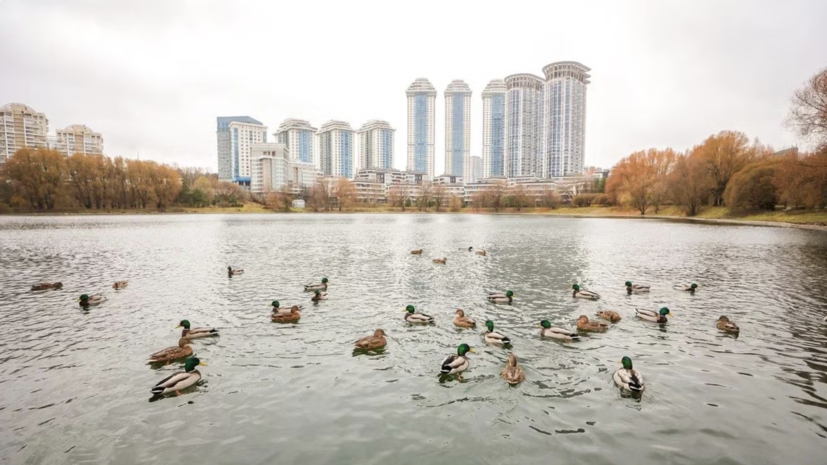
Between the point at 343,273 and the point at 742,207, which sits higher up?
the point at 742,207

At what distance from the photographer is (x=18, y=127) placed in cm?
Answer: 19250

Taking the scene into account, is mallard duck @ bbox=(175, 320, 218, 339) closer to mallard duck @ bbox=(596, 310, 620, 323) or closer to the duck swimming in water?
the duck swimming in water

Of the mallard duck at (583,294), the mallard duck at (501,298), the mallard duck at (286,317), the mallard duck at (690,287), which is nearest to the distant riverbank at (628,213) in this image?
the mallard duck at (690,287)

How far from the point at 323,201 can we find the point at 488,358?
139449mm

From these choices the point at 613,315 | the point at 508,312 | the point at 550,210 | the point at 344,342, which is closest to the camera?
the point at 344,342

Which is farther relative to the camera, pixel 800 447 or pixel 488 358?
pixel 488 358

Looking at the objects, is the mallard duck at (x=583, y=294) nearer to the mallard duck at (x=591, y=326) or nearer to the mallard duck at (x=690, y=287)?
the mallard duck at (x=591, y=326)

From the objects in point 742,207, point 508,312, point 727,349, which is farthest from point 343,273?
point 742,207

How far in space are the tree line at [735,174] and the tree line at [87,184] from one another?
131 meters

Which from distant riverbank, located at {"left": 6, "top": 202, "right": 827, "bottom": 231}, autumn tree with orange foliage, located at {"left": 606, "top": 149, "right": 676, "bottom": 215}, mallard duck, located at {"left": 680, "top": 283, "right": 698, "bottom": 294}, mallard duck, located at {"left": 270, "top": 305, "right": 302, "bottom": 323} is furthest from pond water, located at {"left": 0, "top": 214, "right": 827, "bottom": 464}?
autumn tree with orange foliage, located at {"left": 606, "top": 149, "right": 676, "bottom": 215}

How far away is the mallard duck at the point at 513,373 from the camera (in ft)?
32.5

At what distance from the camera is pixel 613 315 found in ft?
49.2

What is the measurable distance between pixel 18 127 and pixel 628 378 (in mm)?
273927

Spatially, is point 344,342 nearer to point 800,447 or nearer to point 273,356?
point 273,356
